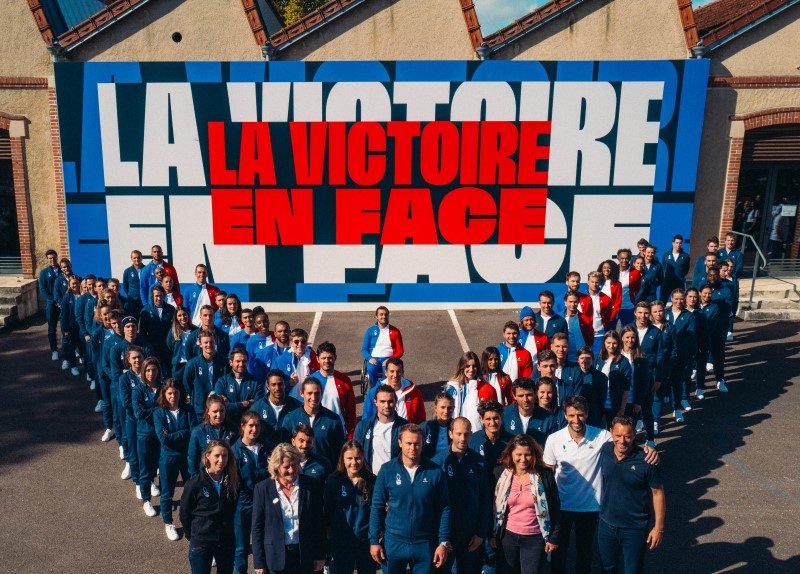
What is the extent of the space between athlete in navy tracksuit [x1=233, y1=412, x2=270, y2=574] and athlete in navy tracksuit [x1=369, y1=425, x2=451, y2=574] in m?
1.07

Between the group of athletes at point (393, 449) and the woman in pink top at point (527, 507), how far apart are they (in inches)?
0.5

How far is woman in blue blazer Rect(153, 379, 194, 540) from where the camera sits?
6066 millimetres

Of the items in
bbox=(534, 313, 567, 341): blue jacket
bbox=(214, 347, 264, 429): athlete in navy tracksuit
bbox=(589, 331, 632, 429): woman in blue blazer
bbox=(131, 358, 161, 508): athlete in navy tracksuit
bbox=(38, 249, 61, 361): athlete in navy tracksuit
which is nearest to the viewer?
bbox=(131, 358, 161, 508): athlete in navy tracksuit

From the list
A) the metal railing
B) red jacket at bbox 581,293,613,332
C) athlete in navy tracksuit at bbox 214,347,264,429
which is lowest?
athlete in navy tracksuit at bbox 214,347,264,429

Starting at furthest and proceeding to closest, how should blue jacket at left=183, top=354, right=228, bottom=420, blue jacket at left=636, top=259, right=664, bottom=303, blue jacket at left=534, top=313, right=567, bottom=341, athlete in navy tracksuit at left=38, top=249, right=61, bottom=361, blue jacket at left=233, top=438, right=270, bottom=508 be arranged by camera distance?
athlete in navy tracksuit at left=38, top=249, right=61, bottom=361 → blue jacket at left=636, top=259, right=664, bottom=303 → blue jacket at left=534, top=313, right=567, bottom=341 → blue jacket at left=183, top=354, right=228, bottom=420 → blue jacket at left=233, top=438, right=270, bottom=508

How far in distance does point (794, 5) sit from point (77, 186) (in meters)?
14.2

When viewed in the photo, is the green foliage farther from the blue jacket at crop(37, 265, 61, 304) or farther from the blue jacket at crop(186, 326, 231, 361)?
the blue jacket at crop(186, 326, 231, 361)

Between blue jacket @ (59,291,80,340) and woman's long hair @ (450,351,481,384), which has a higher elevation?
woman's long hair @ (450,351,481,384)

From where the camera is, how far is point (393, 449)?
561cm

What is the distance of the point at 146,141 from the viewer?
42.1 ft

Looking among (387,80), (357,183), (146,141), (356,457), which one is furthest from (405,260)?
(356,457)

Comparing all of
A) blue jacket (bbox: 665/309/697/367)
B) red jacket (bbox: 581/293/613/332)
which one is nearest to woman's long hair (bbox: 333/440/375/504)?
red jacket (bbox: 581/293/613/332)

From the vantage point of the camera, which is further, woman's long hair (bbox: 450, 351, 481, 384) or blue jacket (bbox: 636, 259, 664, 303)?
blue jacket (bbox: 636, 259, 664, 303)

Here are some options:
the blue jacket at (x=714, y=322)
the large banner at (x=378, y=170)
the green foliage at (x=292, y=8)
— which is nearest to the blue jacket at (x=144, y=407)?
the large banner at (x=378, y=170)
